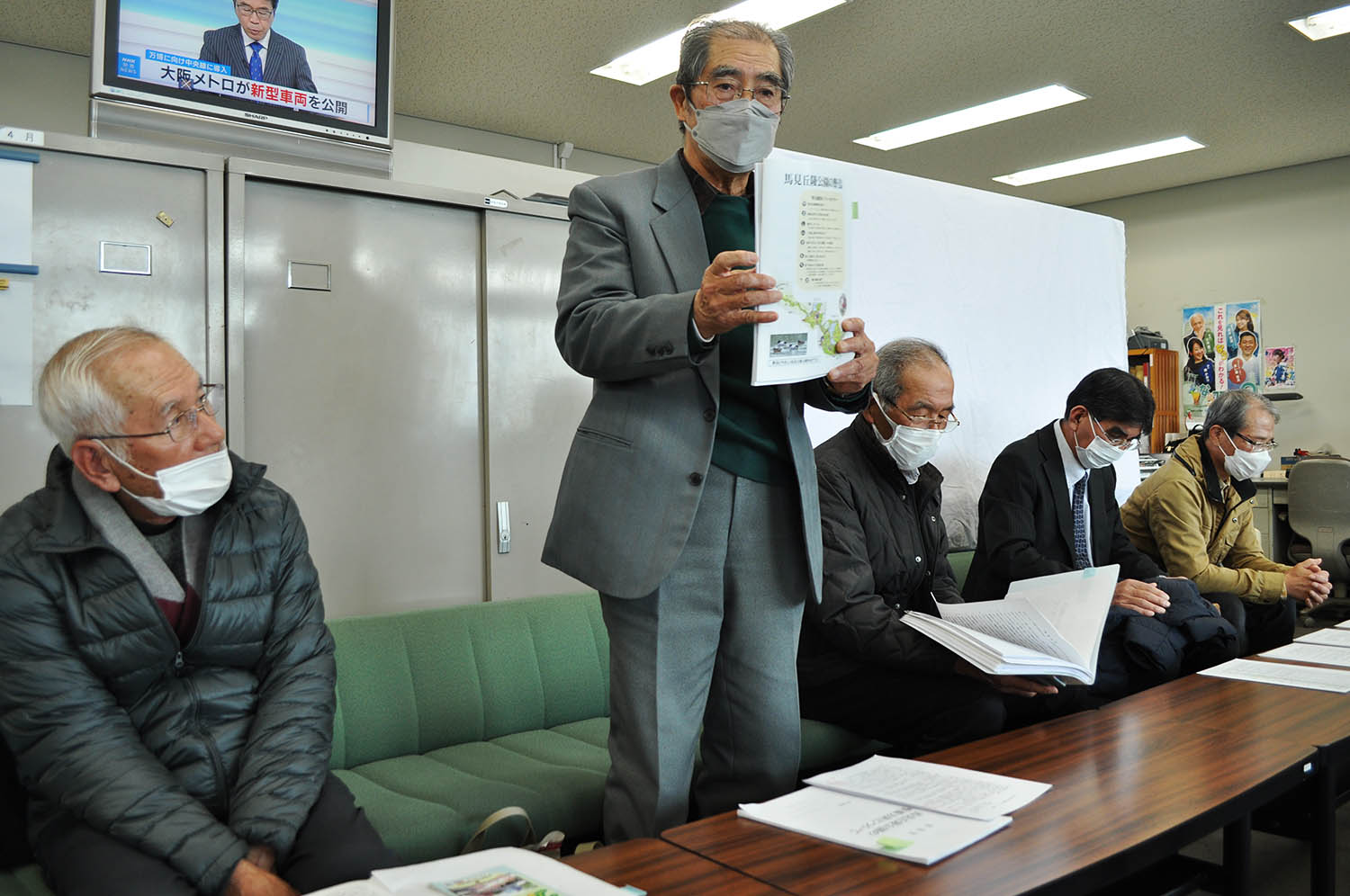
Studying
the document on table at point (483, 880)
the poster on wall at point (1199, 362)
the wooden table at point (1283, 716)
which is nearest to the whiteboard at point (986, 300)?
the wooden table at point (1283, 716)

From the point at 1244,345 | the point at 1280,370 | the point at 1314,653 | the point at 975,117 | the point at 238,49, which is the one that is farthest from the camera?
the point at 1244,345

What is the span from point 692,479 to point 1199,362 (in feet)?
28.9

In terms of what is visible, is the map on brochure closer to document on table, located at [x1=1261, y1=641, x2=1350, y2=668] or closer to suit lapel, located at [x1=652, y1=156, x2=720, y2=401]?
suit lapel, located at [x1=652, y1=156, x2=720, y2=401]

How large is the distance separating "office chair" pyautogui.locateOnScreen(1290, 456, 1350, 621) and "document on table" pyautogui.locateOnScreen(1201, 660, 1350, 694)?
4.59m

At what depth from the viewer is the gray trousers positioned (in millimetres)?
1489

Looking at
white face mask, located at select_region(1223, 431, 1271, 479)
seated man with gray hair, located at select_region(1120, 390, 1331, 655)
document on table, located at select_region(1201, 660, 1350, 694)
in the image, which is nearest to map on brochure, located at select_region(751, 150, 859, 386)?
document on table, located at select_region(1201, 660, 1350, 694)

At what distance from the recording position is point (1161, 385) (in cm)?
877

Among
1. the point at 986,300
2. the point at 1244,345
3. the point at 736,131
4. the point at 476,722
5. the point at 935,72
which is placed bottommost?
the point at 476,722

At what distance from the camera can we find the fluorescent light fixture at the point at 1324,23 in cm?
543

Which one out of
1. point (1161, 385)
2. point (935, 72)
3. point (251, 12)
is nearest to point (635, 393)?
point (251, 12)

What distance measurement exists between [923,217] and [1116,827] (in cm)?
292

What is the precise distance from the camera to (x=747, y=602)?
1.56 m

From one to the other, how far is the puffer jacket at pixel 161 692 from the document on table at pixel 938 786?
0.79 metres

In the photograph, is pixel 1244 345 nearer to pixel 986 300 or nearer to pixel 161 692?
pixel 986 300
